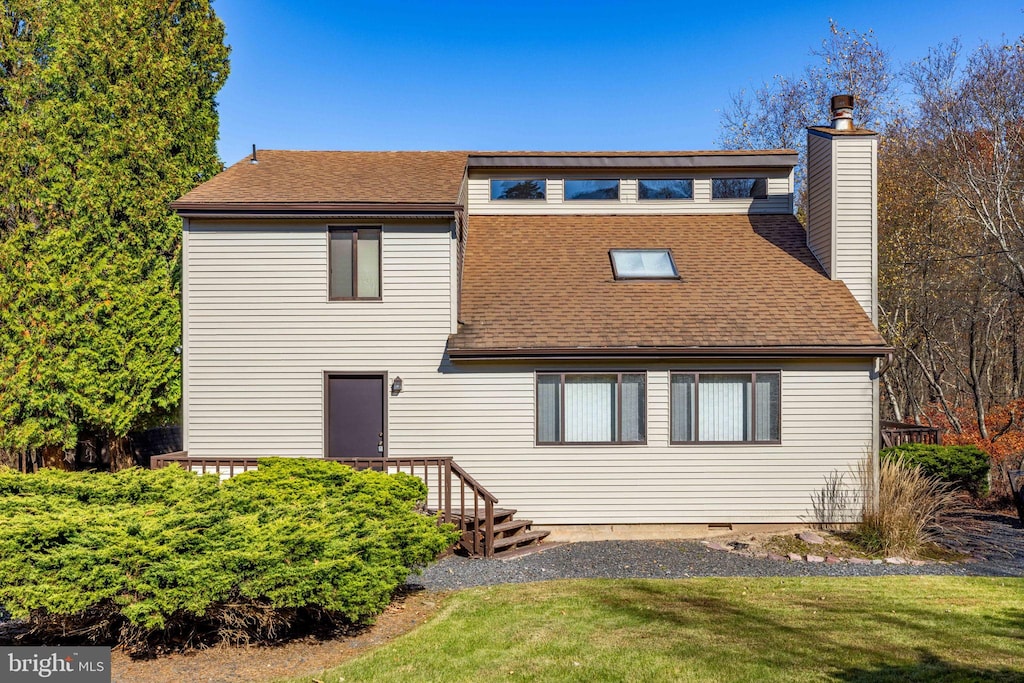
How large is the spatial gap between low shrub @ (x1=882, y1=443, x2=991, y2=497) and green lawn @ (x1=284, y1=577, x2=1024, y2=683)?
462cm

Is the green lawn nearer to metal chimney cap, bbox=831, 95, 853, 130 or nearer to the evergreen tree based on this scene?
metal chimney cap, bbox=831, 95, 853, 130

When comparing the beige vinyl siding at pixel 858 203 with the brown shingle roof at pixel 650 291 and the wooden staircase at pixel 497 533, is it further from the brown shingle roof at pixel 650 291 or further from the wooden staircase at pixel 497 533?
the wooden staircase at pixel 497 533

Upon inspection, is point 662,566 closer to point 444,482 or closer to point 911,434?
point 444,482

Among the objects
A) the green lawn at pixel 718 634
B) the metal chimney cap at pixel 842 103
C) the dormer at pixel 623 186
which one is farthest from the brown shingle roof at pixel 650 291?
→ the green lawn at pixel 718 634

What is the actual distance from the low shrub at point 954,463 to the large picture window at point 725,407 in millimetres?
3158

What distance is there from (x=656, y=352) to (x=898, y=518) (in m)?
3.94

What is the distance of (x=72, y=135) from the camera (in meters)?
13.2

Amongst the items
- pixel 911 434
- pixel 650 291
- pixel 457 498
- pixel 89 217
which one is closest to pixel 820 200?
pixel 650 291

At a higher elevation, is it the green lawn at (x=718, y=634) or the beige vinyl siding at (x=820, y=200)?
the beige vinyl siding at (x=820, y=200)

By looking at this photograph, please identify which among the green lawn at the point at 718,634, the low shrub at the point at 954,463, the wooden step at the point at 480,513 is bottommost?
the green lawn at the point at 718,634

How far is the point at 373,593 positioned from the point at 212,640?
1538 millimetres

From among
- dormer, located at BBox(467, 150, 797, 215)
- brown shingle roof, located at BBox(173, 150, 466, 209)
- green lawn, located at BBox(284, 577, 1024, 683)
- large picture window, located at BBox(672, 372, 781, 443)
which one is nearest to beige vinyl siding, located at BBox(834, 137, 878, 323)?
dormer, located at BBox(467, 150, 797, 215)

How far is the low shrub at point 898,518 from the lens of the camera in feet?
29.6

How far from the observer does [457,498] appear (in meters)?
10.1
